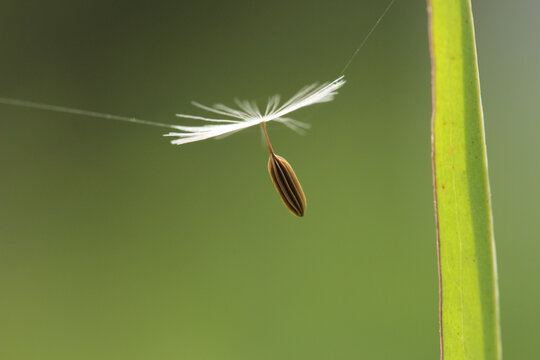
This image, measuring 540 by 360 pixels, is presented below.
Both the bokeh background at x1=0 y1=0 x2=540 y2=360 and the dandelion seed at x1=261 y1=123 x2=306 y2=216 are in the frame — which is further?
the bokeh background at x1=0 y1=0 x2=540 y2=360

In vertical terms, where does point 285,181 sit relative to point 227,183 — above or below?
below

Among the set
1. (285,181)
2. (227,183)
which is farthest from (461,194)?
(227,183)

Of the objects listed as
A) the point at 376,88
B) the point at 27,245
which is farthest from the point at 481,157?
the point at 27,245

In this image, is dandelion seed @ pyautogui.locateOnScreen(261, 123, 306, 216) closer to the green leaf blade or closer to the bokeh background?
the green leaf blade

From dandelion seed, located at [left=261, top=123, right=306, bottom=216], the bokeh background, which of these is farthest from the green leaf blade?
the bokeh background

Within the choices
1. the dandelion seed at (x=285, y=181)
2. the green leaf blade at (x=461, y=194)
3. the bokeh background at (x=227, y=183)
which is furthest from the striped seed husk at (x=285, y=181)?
the bokeh background at (x=227, y=183)

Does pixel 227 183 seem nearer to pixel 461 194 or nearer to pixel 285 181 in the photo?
pixel 285 181

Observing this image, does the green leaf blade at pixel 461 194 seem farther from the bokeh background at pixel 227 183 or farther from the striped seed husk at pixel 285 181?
the bokeh background at pixel 227 183
